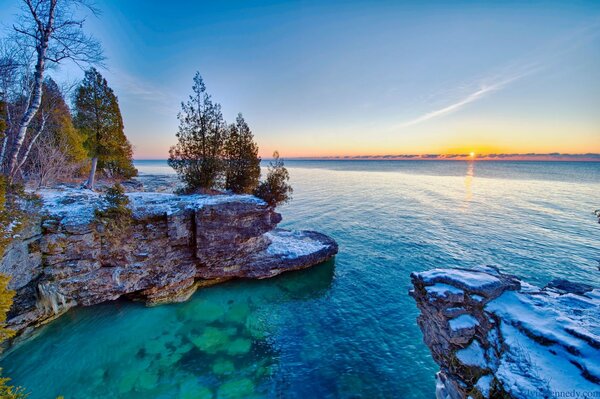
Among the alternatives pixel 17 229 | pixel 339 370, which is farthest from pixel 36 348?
pixel 339 370

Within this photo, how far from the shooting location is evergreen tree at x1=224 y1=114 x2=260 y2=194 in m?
25.7

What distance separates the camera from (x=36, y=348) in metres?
12.1

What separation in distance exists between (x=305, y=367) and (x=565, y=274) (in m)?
24.6

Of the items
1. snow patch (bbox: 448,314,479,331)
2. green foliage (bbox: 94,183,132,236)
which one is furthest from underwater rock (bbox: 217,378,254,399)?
green foliage (bbox: 94,183,132,236)

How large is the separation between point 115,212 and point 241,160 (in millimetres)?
13728

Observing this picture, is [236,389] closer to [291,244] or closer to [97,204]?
[291,244]

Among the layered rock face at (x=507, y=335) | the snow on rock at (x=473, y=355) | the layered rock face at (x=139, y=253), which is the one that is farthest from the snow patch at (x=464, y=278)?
the layered rock face at (x=139, y=253)

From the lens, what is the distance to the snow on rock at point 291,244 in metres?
21.5

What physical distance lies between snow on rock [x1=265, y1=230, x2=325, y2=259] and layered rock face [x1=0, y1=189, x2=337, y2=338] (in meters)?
0.16

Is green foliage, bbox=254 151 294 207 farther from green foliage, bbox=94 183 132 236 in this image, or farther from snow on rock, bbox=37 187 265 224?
green foliage, bbox=94 183 132 236

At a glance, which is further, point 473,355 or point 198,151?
point 198,151

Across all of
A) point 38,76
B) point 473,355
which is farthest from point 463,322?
point 38,76

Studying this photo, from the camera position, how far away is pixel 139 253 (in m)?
15.6

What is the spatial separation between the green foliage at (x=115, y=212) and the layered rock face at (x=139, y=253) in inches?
10.3
